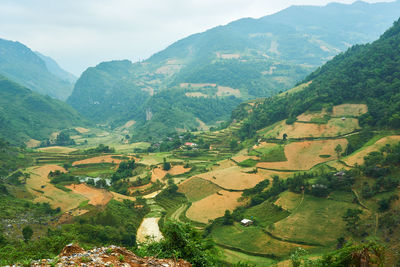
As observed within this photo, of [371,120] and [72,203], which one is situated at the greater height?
[371,120]

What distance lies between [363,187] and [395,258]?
1253 centimetres

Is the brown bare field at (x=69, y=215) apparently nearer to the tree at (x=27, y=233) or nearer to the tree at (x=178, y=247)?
the tree at (x=27, y=233)

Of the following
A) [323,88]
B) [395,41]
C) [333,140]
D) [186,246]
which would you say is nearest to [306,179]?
[333,140]

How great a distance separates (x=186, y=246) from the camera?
15.3 meters

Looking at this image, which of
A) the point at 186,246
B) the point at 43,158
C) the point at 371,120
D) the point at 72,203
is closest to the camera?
the point at 186,246

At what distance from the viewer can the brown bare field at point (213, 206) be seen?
3991 centimetres

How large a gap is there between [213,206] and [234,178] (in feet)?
26.8

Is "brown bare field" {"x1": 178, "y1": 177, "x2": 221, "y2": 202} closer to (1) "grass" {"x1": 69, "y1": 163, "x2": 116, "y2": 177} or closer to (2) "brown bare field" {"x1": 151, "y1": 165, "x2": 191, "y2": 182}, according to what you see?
(2) "brown bare field" {"x1": 151, "y1": 165, "x2": 191, "y2": 182}

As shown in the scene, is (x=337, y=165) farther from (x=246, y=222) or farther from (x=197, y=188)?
(x=197, y=188)

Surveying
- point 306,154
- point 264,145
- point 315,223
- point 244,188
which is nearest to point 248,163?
point 244,188

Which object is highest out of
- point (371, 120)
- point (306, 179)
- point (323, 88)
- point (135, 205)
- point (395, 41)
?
point (395, 41)

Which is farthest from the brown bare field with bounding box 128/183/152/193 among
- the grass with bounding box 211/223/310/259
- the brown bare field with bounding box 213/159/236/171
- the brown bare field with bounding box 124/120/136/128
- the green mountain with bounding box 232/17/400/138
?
the brown bare field with bounding box 124/120/136/128

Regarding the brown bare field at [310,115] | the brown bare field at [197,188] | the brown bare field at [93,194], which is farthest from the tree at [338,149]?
the brown bare field at [93,194]

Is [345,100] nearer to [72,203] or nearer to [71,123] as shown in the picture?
[72,203]
